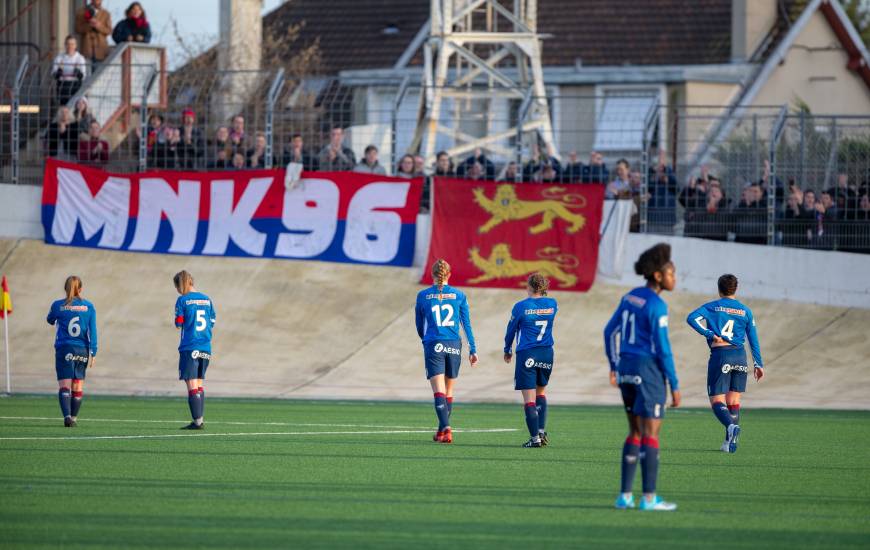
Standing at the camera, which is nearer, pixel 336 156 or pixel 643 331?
pixel 643 331

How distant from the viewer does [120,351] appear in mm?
26250

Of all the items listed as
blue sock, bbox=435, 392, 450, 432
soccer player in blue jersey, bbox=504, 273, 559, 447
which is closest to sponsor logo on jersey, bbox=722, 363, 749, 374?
soccer player in blue jersey, bbox=504, 273, 559, 447

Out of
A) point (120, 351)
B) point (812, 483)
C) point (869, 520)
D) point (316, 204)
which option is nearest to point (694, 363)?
point (316, 204)

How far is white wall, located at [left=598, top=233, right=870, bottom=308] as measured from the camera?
2712 centimetres

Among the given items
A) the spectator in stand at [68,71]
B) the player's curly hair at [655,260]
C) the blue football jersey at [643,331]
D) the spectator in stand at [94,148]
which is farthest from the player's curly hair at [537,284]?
the spectator in stand at [68,71]

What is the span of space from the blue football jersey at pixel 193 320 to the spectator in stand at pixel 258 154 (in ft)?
37.3

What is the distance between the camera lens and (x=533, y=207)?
27.6 m

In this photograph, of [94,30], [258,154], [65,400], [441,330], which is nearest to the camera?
[441,330]

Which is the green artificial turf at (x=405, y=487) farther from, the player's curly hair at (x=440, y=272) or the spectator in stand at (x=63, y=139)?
the spectator in stand at (x=63, y=139)

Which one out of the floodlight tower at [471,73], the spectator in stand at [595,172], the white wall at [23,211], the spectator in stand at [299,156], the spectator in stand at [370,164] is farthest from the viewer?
the floodlight tower at [471,73]

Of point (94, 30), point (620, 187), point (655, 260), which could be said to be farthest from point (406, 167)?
point (655, 260)

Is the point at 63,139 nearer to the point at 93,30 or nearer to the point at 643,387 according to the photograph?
the point at 93,30

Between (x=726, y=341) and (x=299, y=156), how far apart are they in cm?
1422

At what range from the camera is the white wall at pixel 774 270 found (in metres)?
27.1
